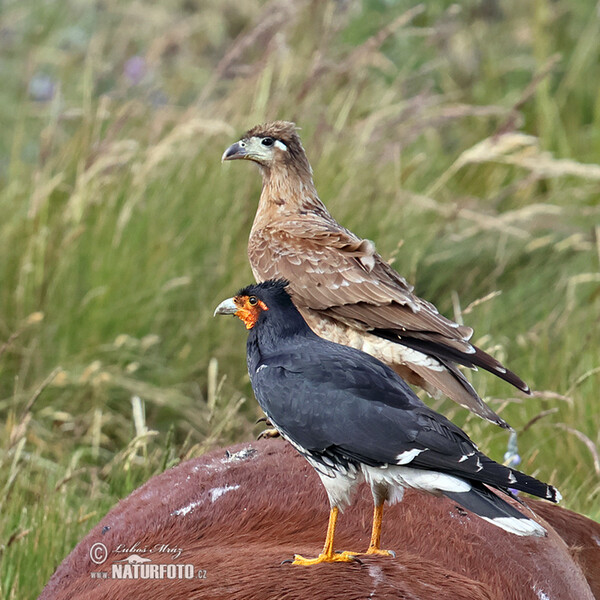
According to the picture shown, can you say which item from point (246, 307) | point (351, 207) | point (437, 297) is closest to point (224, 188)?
point (351, 207)

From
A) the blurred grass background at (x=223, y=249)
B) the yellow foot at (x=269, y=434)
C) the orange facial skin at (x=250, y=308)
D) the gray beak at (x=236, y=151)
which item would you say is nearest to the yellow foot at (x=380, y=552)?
the orange facial skin at (x=250, y=308)

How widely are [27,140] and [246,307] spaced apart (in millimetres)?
5124

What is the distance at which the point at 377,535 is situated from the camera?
7.21ft

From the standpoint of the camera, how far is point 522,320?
18.7 ft

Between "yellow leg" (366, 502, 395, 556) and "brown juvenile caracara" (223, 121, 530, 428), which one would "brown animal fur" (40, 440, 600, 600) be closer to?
"yellow leg" (366, 502, 395, 556)

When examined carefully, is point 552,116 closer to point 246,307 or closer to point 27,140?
point 27,140

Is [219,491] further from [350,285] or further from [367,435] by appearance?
A: [350,285]

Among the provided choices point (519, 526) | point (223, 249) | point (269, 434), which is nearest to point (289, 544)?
point (519, 526)

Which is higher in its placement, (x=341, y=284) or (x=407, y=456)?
(x=407, y=456)

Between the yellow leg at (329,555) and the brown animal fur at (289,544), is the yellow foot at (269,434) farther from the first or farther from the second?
the yellow leg at (329,555)

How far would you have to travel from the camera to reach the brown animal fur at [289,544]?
195 cm

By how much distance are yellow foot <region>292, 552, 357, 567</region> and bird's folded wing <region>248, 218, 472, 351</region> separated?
1.26m

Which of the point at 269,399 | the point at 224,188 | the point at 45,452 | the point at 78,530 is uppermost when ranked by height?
the point at 269,399

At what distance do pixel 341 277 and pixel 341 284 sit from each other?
0.04 m
